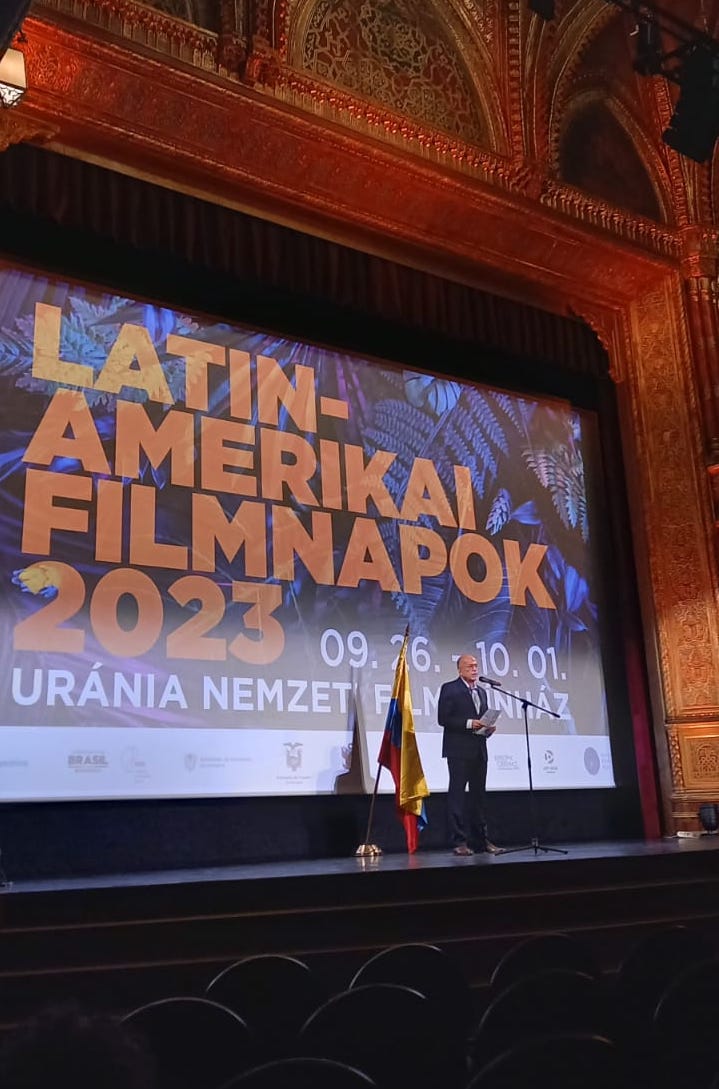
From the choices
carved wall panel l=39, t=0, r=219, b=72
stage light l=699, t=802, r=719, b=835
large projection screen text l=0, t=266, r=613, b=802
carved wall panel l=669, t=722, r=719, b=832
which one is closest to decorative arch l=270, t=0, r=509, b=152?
carved wall panel l=39, t=0, r=219, b=72

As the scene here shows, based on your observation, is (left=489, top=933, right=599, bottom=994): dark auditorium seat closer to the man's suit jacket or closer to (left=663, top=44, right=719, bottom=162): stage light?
the man's suit jacket

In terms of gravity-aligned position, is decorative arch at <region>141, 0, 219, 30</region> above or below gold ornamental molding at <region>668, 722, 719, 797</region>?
above

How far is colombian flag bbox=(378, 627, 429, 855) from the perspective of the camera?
19.6 ft

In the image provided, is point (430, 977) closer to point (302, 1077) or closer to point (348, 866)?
point (302, 1077)

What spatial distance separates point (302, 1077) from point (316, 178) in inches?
250

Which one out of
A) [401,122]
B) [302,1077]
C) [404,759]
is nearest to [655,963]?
[302,1077]

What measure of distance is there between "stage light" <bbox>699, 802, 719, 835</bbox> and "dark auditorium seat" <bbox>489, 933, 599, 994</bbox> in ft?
17.4

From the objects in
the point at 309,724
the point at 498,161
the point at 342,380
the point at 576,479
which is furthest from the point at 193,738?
the point at 498,161

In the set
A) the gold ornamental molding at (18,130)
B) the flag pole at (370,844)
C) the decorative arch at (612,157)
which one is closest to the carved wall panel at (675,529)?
the decorative arch at (612,157)

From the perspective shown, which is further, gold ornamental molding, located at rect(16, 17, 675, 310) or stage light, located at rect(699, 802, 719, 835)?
stage light, located at rect(699, 802, 719, 835)

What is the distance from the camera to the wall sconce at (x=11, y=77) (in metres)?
4.86

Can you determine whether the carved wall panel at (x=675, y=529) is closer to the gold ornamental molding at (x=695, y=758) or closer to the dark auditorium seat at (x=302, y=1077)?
the gold ornamental molding at (x=695, y=758)

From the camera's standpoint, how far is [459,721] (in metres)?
5.91

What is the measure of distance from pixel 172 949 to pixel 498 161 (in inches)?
229
